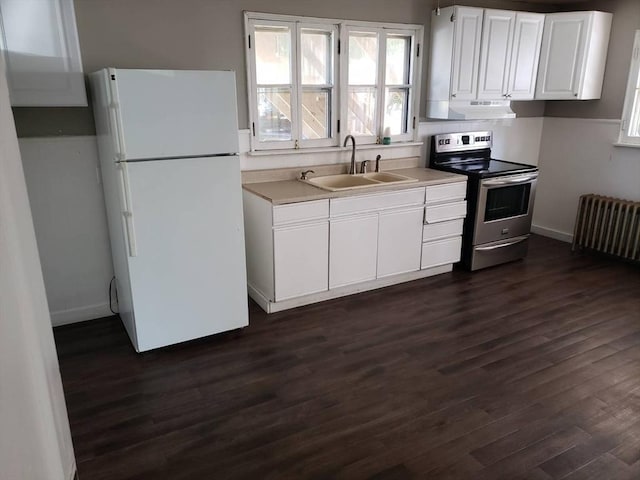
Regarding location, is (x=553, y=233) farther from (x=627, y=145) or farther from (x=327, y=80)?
(x=327, y=80)

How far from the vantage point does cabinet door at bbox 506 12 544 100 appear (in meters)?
4.29

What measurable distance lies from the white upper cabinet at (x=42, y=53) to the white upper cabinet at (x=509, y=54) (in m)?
3.24

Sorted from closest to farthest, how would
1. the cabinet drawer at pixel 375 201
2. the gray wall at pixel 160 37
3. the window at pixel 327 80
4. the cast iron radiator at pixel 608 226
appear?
the gray wall at pixel 160 37 < the cabinet drawer at pixel 375 201 < the window at pixel 327 80 < the cast iron radiator at pixel 608 226

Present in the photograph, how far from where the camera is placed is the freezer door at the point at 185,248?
8.80 ft

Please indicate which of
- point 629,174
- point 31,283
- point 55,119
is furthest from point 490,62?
point 31,283

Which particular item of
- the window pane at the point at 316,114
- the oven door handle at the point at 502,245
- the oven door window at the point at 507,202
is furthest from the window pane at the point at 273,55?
the oven door handle at the point at 502,245

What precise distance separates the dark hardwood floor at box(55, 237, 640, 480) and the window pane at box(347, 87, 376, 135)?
59.8 inches

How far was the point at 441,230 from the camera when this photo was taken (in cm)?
410

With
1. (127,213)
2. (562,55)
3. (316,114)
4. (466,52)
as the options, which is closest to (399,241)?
(316,114)

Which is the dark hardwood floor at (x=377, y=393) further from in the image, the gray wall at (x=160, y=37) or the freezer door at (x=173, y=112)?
the gray wall at (x=160, y=37)

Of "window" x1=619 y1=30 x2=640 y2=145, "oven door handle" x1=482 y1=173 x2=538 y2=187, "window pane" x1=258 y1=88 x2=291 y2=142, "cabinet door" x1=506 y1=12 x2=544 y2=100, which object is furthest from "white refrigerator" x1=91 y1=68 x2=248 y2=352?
"window" x1=619 y1=30 x2=640 y2=145

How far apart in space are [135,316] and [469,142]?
3.55m

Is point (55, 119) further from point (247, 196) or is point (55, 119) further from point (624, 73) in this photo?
point (624, 73)

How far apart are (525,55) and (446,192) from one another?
1.61 m
